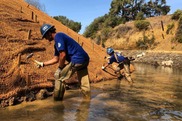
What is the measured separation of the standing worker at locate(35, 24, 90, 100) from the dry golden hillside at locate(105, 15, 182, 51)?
3422cm

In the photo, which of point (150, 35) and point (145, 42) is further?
point (150, 35)

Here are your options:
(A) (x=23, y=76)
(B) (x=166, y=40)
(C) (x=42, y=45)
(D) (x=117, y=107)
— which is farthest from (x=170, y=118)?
(B) (x=166, y=40)

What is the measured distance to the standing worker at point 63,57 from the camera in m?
6.42

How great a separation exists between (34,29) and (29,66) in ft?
11.8

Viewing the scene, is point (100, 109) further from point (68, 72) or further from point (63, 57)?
point (63, 57)

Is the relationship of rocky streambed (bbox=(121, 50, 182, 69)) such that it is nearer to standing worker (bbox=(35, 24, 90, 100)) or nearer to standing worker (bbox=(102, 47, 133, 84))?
standing worker (bbox=(102, 47, 133, 84))

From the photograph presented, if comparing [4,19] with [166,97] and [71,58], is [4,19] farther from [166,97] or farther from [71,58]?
[166,97]

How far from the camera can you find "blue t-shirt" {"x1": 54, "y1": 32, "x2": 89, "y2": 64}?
252 inches

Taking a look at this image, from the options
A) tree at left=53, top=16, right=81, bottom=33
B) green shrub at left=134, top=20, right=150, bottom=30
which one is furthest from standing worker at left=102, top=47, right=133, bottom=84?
tree at left=53, top=16, right=81, bottom=33

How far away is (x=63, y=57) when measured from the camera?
255 inches

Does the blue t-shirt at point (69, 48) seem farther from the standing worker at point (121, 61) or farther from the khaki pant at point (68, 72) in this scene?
the standing worker at point (121, 61)

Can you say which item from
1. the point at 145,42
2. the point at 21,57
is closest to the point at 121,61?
the point at 21,57

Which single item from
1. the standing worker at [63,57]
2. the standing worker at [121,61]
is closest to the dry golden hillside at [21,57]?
the standing worker at [121,61]

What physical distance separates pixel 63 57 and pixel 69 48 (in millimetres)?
379
